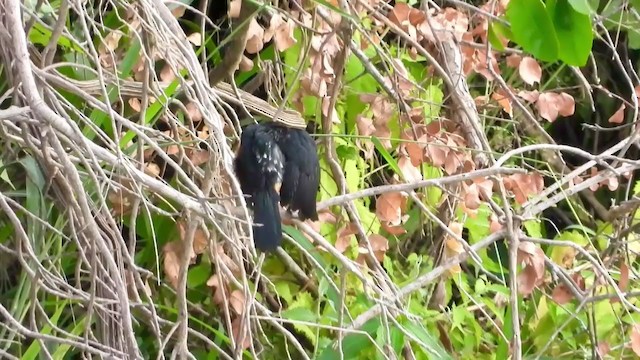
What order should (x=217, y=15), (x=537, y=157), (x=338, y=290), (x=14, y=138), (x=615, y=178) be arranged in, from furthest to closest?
(x=537, y=157)
(x=217, y=15)
(x=615, y=178)
(x=338, y=290)
(x=14, y=138)

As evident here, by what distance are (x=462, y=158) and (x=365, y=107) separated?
0.31m

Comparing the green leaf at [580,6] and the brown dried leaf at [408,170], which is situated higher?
the green leaf at [580,6]

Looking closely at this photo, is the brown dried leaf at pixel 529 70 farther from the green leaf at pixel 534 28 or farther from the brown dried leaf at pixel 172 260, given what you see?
the brown dried leaf at pixel 172 260

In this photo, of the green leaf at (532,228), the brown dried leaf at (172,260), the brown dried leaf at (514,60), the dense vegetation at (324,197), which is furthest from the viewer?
the green leaf at (532,228)

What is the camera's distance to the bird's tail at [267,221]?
68.6 inches

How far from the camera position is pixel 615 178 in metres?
2.00

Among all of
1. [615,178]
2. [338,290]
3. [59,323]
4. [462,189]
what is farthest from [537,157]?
[59,323]

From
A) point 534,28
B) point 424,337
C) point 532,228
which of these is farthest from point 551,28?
point 532,228

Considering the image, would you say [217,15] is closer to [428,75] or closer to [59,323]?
[428,75]

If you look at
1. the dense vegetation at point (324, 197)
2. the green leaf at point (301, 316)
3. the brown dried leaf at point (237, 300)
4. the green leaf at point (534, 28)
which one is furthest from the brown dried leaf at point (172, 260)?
the green leaf at point (534, 28)

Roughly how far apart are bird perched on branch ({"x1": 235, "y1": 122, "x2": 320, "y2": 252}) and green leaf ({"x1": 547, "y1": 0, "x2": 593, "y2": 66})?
714 millimetres

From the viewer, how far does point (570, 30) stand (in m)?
1.17

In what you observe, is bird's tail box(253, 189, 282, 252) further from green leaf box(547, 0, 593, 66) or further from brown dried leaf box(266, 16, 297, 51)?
green leaf box(547, 0, 593, 66)

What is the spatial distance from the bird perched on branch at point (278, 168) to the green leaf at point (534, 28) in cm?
71
